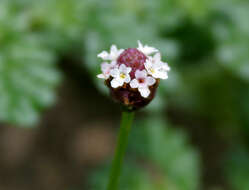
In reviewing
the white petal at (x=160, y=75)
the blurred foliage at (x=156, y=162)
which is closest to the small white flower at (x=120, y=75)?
the white petal at (x=160, y=75)

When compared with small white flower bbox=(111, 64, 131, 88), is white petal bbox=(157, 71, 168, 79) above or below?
above

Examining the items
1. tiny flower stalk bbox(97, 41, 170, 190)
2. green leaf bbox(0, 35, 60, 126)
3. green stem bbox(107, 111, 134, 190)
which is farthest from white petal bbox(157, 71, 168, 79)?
green leaf bbox(0, 35, 60, 126)

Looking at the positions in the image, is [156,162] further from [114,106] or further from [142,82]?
[142,82]

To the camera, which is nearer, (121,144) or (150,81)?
(150,81)

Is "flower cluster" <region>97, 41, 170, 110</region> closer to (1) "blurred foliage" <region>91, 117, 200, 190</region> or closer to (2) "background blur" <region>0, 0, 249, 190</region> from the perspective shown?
(2) "background blur" <region>0, 0, 249, 190</region>

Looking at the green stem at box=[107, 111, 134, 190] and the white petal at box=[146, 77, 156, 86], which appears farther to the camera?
the green stem at box=[107, 111, 134, 190]

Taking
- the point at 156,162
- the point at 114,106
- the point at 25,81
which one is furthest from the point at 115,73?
the point at 114,106
